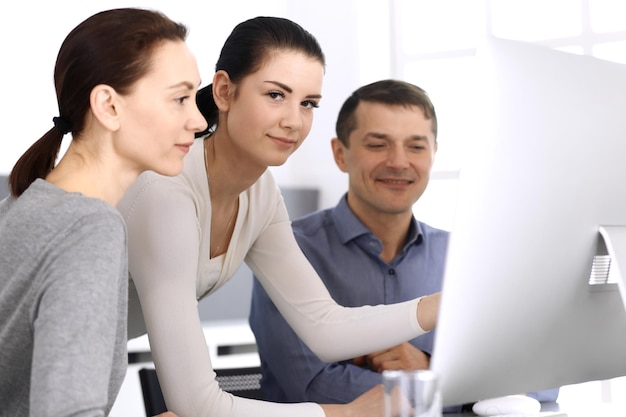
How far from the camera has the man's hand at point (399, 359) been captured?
175 centimetres

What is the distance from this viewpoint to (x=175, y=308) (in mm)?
1404

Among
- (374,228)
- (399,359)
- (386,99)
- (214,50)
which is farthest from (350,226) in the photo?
(214,50)

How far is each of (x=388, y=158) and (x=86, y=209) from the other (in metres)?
1.24

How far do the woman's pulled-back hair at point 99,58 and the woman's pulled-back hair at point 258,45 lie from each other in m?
0.38

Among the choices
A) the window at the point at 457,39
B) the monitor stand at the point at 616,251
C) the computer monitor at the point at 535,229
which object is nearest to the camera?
the computer monitor at the point at 535,229

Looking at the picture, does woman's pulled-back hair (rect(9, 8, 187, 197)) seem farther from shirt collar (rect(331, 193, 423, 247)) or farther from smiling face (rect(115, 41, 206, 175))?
shirt collar (rect(331, 193, 423, 247))

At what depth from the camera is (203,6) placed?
4.30m

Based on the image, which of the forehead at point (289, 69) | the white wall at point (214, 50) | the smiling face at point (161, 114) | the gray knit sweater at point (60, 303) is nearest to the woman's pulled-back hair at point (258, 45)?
the forehead at point (289, 69)

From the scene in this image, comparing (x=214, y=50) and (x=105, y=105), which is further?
(x=214, y=50)

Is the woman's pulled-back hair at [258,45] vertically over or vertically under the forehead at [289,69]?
over

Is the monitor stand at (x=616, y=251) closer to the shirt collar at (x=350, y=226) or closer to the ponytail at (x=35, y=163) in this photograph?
the ponytail at (x=35, y=163)

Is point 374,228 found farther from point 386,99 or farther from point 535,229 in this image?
point 535,229

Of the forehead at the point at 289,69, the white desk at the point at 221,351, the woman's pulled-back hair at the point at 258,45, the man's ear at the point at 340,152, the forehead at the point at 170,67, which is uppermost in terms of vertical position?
the woman's pulled-back hair at the point at 258,45

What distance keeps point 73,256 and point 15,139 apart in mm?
2595
